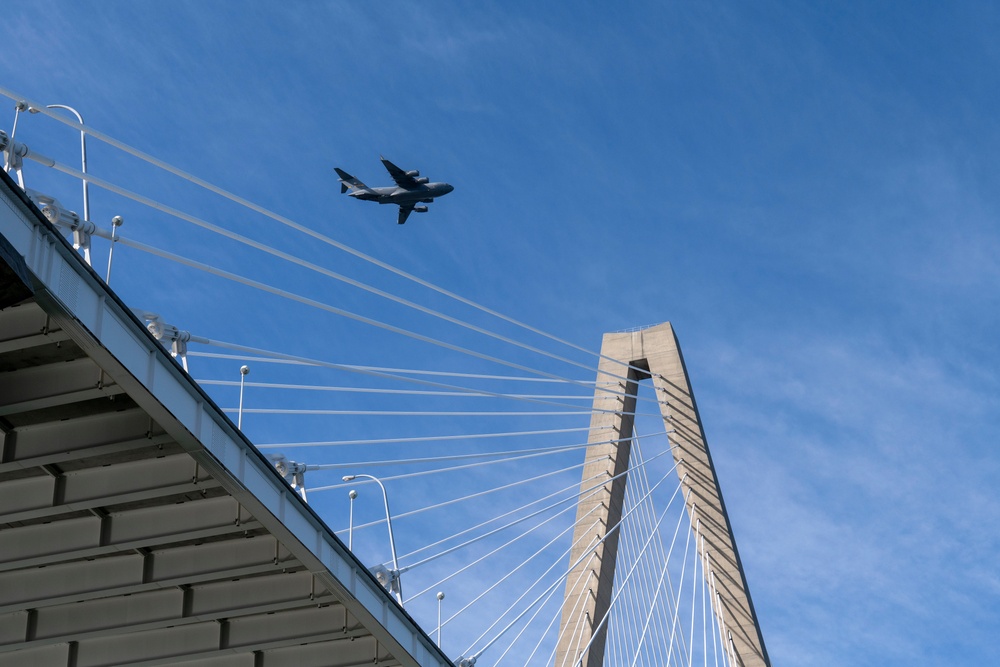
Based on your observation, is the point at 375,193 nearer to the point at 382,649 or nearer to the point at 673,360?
the point at 673,360

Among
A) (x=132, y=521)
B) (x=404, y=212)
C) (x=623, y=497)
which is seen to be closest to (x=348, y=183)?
(x=404, y=212)

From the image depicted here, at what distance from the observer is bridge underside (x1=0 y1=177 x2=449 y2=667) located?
15820 mm

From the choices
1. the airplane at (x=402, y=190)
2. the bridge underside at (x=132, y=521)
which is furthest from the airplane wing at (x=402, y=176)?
the bridge underside at (x=132, y=521)

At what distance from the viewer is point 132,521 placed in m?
20.3

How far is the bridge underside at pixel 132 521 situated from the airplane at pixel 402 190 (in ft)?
87.4

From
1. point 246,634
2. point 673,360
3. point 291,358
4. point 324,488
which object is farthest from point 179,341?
point 673,360

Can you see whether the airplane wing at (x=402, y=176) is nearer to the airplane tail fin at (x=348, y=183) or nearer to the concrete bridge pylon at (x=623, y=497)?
the airplane tail fin at (x=348, y=183)

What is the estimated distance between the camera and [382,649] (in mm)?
22906

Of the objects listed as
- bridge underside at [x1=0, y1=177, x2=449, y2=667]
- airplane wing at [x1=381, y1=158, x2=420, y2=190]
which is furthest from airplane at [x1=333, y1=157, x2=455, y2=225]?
bridge underside at [x1=0, y1=177, x2=449, y2=667]

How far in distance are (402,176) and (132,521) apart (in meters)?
28.9

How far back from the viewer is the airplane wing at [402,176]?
157ft

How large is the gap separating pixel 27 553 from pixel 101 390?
4954mm

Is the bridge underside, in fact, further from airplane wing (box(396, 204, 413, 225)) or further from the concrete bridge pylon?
airplane wing (box(396, 204, 413, 225))

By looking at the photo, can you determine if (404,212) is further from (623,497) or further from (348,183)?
(623,497)
